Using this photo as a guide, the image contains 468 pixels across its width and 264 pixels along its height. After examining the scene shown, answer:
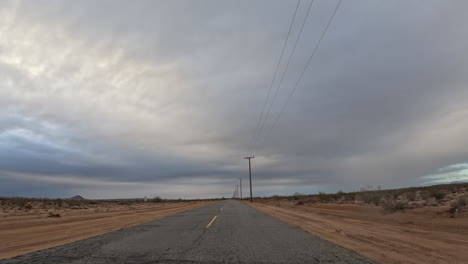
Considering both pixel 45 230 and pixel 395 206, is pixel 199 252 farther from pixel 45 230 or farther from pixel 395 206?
pixel 395 206

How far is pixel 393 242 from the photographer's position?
11070 mm

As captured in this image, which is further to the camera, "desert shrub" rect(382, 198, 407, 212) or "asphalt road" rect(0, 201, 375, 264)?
"desert shrub" rect(382, 198, 407, 212)

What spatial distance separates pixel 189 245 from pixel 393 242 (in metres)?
6.60

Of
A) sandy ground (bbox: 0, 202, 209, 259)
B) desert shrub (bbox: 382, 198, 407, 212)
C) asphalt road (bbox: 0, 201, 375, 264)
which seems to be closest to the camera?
asphalt road (bbox: 0, 201, 375, 264)

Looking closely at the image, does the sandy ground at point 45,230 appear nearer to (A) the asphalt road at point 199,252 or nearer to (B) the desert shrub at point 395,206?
(A) the asphalt road at point 199,252

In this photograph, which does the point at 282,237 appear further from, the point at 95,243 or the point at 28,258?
the point at 28,258

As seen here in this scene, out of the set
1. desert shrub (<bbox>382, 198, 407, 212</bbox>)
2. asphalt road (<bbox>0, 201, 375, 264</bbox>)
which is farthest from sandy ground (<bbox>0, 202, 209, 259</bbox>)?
desert shrub (<bbox>382, 198, 407, 212</bbox>)

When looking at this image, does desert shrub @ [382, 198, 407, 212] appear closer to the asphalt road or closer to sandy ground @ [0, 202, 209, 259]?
the asphalt road

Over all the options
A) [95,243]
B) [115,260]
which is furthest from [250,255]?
[95,243]

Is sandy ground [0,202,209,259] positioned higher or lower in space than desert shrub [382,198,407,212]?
lower

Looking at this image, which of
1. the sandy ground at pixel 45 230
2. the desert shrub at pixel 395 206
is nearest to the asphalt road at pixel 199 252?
the sandy ground at pixel 45 230

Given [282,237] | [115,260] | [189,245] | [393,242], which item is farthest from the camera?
[282,237]

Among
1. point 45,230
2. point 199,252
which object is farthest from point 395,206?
point 45,230

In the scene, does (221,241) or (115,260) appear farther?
(221,241)
